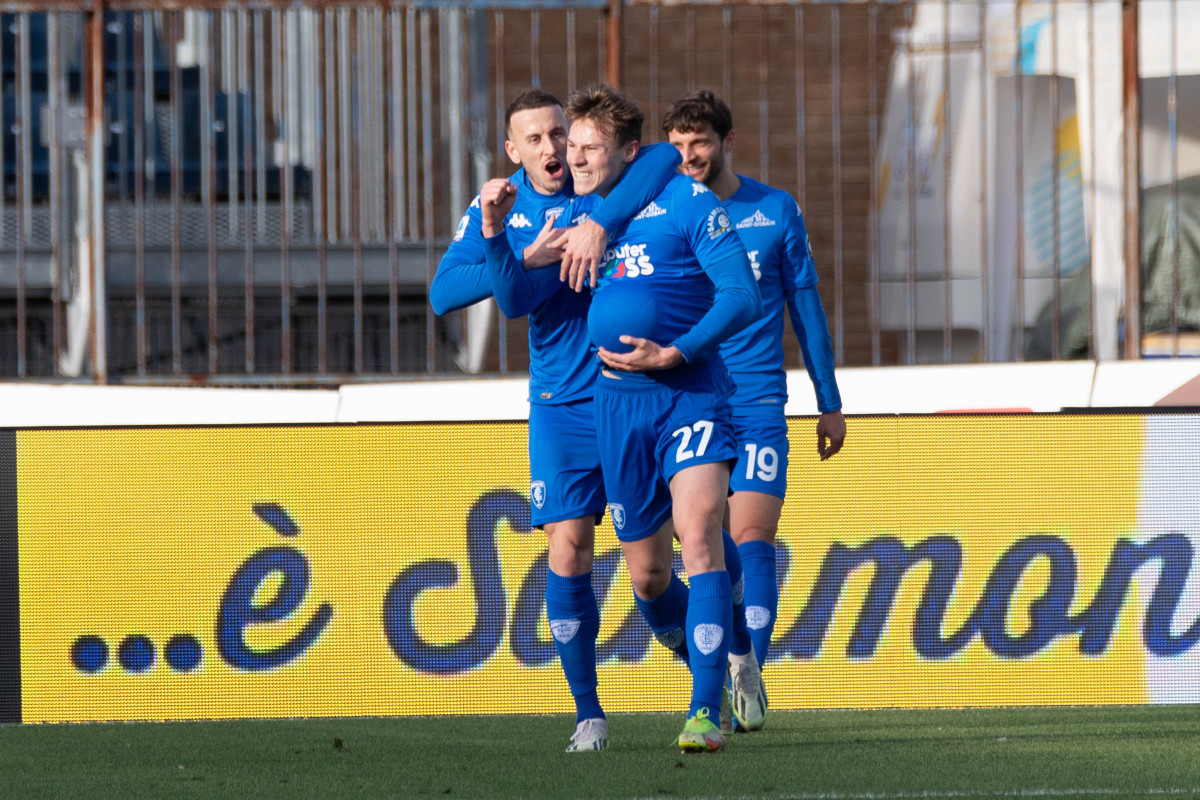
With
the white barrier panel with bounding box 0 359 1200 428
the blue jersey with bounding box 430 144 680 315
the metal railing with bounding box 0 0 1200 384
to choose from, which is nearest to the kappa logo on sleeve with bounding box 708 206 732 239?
the blue jersey with bounding box 430 144 680 315

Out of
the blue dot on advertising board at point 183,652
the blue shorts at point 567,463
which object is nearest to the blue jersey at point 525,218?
the blue shorts at point 567,463

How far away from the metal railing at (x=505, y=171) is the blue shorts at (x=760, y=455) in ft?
9.92

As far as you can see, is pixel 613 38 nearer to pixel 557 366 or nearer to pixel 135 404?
pixel 135 404

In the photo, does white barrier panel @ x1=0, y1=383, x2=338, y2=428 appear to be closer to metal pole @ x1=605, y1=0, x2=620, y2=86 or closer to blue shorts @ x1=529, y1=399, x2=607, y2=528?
metal pole @ x1=605, y1=0, x2=620, y2=86

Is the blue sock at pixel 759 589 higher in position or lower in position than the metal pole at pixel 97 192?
lower

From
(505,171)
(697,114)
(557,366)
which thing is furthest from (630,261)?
(505,171)

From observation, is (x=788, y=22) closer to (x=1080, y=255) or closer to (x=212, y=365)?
(x=1080, y=255)

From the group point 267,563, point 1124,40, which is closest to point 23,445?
point 267,563

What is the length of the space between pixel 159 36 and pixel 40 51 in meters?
1.18

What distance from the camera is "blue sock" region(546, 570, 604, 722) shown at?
4.59m

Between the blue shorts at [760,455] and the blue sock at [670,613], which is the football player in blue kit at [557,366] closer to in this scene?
the blue sock at [670,613]

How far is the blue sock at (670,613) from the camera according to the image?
15.1ft

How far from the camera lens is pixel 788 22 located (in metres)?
15.1

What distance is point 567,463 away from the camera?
176 inches
